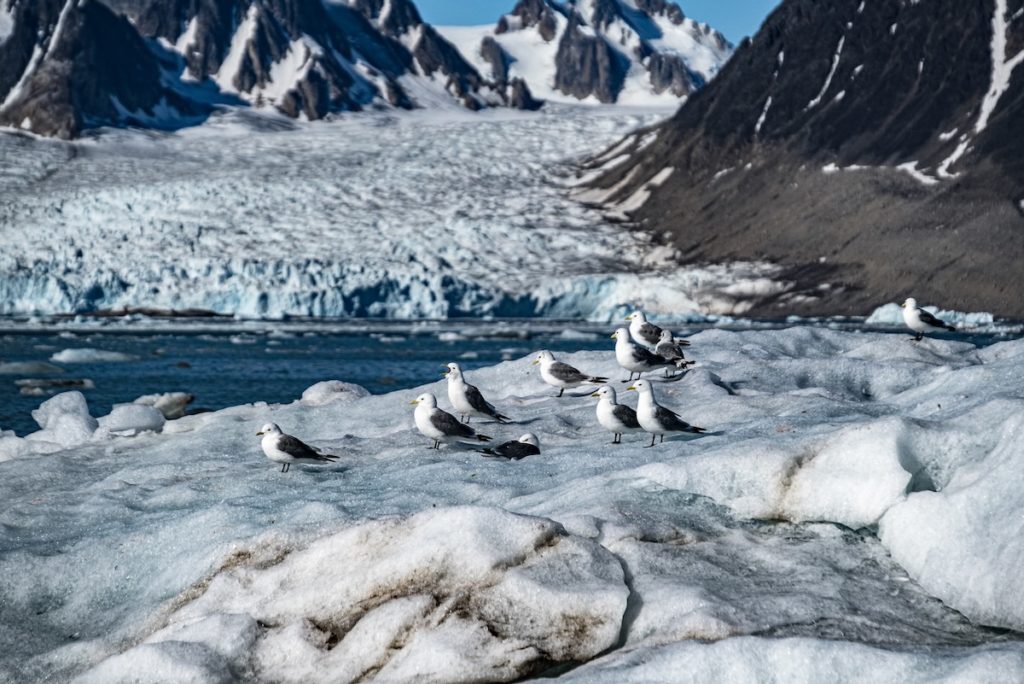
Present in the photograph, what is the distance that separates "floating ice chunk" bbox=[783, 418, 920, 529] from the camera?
30.5ft

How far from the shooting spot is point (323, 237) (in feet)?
230

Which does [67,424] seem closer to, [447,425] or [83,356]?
[447,425]

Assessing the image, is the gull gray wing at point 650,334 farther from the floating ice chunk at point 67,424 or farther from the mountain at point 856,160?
the mountain at point 856,160

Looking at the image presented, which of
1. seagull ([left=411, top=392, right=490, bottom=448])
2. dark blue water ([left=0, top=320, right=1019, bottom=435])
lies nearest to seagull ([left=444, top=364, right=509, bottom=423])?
seagull ([left=411, top=392, right=490, bottom=448])

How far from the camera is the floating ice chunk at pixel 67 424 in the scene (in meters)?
18.6

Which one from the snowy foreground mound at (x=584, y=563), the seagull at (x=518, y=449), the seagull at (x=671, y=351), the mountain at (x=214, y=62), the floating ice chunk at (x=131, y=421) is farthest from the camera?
the mountain at (x=214, y=62)

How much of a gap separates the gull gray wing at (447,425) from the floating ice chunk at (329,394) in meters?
5.79

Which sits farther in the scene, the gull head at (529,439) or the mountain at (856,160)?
the mountain at (856,160)

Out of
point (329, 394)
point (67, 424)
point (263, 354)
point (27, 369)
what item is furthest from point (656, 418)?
point (263, 354)

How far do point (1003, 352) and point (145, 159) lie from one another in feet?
253

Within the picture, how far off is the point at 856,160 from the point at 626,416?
7923 cm

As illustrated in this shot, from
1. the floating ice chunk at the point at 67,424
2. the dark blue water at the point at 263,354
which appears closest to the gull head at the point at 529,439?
the floating ice chunk at the point at 67,424

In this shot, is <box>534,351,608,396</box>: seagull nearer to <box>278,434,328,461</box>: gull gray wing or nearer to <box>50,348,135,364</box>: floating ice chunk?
<box>278,434,328,461</box>: gull gray wing

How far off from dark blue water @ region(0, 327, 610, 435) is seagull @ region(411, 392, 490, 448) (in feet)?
48.2
